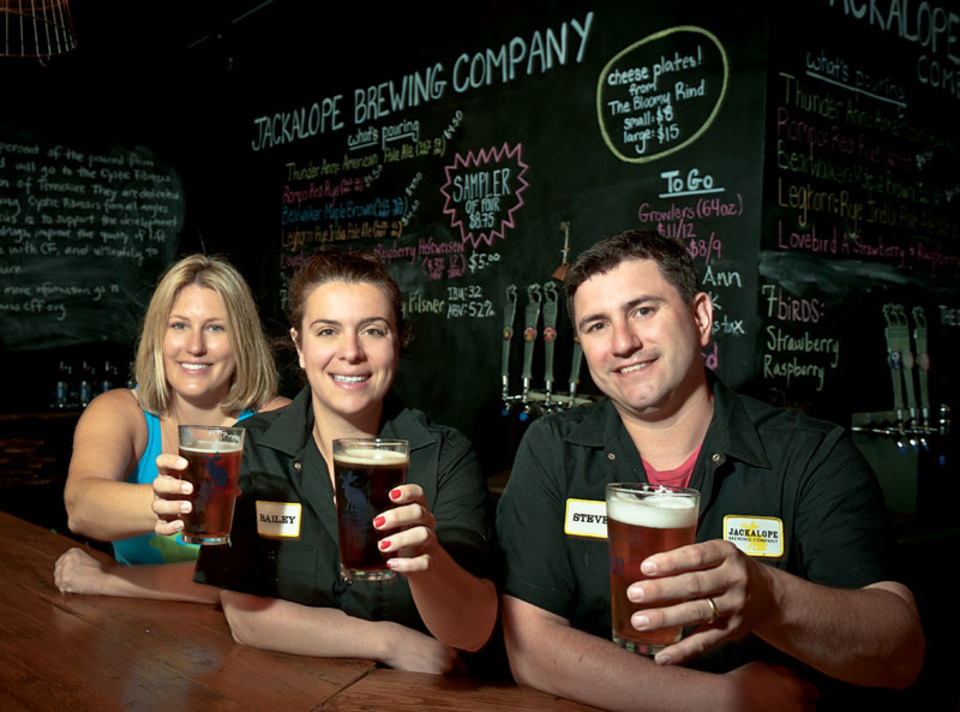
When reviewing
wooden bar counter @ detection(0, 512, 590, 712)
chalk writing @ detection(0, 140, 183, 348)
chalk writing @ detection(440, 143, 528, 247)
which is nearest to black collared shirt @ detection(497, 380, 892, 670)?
wooden bar counter @ detection(0, 512, 590, 712)

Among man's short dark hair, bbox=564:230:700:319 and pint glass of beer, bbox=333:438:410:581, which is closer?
pint glass of beer, bbox=333:438:410:581

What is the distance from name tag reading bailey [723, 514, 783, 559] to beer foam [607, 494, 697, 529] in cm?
59

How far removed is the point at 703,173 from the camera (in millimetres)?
3535

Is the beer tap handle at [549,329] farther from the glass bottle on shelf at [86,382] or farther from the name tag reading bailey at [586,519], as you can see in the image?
the glass bottle on shelf at [86,382]

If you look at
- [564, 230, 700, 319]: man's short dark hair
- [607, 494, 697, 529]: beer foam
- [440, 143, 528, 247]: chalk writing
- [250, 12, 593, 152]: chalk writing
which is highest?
[250, 12, 593, 152]: chalk writing

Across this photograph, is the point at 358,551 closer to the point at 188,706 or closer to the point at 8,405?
the point at 188,706

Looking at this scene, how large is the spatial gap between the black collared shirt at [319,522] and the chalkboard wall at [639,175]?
6.32 ft

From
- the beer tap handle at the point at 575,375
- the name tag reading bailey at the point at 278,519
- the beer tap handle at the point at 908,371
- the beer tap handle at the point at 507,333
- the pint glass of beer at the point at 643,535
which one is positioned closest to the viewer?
the pint glass of beer at the point at 643,535

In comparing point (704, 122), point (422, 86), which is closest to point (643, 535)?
point (704, 122)

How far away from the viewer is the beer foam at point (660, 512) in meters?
1.14

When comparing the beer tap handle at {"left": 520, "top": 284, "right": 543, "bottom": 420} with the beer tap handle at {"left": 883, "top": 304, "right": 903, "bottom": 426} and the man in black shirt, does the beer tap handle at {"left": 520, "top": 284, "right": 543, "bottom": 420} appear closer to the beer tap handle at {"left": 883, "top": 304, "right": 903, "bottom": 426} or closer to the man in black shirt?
the beer tap handle at {"left": 883, "top": 304, "right": 903, "bottom": 426}

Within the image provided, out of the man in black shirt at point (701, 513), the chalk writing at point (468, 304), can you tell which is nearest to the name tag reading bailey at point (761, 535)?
the man in black shirt at point (701, 513)

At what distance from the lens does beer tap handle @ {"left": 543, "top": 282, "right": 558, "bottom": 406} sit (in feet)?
13.1

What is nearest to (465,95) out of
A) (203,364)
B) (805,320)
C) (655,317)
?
(805,320)
